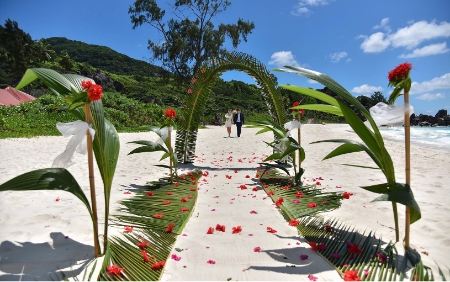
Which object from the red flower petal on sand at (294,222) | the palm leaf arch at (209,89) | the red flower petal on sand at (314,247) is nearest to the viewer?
the red flower petal on sand at (314,247)

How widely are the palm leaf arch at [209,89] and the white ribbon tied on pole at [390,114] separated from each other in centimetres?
365

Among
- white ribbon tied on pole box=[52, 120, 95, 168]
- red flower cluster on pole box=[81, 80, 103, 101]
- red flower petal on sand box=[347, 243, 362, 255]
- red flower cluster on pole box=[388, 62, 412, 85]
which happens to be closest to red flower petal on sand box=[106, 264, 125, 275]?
white ribbon tied on pole box=[52, 120, 95, 168]

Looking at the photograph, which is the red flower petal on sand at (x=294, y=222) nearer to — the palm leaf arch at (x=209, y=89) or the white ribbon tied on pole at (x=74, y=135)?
the white ribbon tied on pole at (x=74, y=135)

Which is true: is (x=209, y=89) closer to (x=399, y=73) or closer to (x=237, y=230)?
(x=237, y=230)

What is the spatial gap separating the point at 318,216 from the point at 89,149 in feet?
7.42

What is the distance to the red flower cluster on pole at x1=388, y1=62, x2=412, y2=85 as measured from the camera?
2.10 m

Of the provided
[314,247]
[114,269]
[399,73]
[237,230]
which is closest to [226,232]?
[237,230]

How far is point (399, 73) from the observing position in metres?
2.12

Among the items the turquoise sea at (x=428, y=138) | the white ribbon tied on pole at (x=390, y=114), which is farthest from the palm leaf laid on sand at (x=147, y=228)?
the turquoise sea at (x=428, y=138)

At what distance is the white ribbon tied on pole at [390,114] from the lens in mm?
2195

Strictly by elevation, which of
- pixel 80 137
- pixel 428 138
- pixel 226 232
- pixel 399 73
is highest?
pixel 399 73

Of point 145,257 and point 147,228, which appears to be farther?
point 147,228

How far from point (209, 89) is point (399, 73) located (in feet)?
15.2

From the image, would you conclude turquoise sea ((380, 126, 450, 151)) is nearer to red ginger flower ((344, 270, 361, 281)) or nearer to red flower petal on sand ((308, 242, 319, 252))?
red flower petal on sand ((308, 242, 319, 252))
